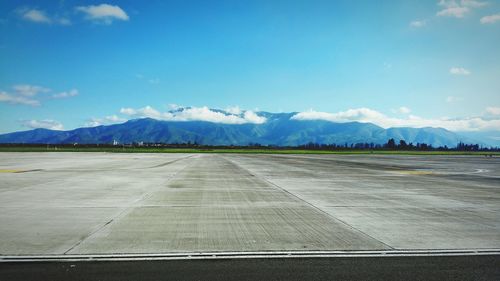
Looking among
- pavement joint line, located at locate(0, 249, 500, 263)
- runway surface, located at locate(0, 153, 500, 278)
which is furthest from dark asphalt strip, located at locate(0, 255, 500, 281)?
runway surface, located at locate(0, 153, 500, 278)

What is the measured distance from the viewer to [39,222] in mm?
8297

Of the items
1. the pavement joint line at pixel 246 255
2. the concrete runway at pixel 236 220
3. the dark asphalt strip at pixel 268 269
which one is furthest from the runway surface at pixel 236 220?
the dark asphalt strip at pixel 268 269

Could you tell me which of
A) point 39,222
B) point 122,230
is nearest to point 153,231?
point 122,230

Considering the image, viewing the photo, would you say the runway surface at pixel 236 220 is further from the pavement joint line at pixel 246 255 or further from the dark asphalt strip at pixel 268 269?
the dark asphalt strip at pixel 268 269

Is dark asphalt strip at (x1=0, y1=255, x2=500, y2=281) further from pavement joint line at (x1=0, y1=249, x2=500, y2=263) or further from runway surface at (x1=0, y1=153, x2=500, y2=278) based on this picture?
runway surface at (x1=0, y1=153, x2=500, y2=278)

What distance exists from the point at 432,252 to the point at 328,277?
248 centimetres

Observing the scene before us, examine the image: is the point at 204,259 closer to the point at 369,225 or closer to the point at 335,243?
the point at 335,243

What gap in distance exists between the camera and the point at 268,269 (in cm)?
536

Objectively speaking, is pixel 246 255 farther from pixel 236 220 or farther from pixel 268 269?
pixel 236 220

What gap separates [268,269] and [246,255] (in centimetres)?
76

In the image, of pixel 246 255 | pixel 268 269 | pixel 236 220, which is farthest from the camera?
pixel 236 220

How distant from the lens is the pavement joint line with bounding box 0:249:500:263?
573 cm

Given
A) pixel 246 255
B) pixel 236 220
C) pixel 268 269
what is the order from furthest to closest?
1. pixel 236 220
2. pixel 246 255
3. pixel 268 269

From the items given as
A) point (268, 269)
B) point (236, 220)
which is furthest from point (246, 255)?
point (236, 220)
